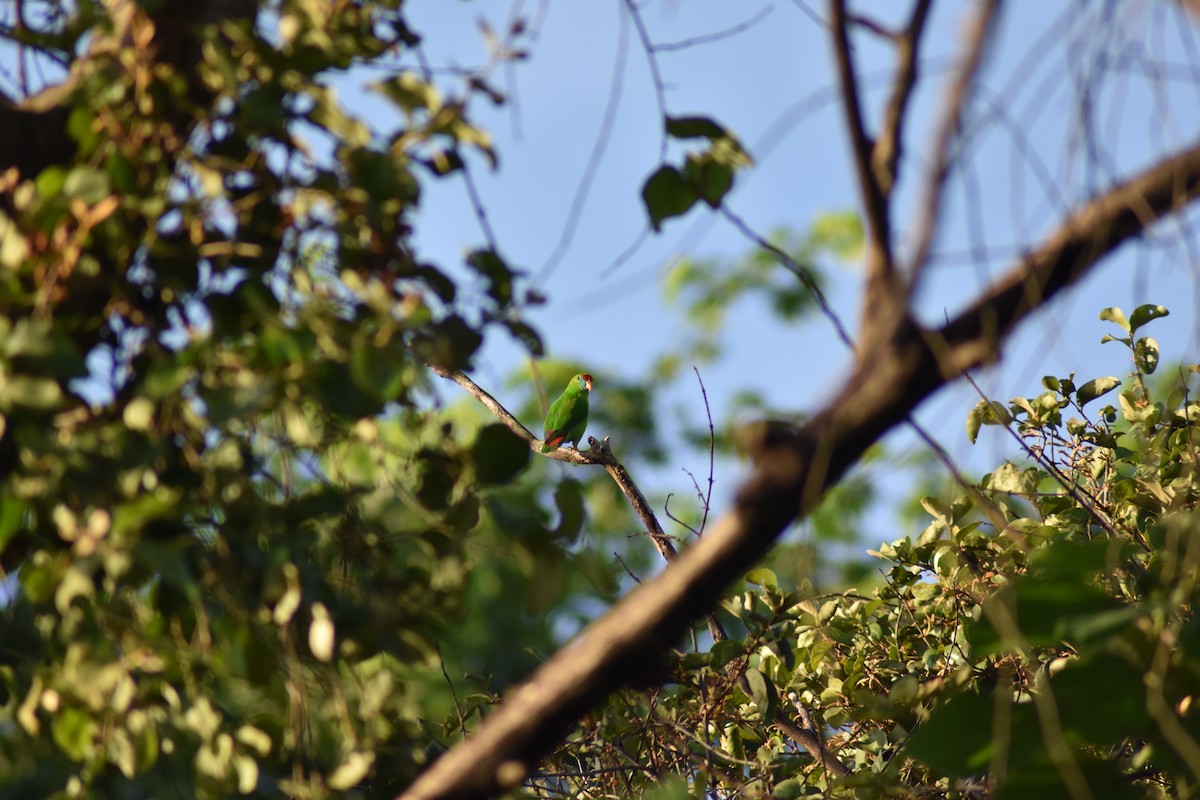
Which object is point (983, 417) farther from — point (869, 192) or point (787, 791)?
point (869, 192)

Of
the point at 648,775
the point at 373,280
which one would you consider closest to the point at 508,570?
the point at 648,775

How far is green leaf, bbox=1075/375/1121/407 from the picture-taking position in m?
2.36

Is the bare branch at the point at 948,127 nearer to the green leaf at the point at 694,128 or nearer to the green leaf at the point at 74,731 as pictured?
the green leaf at the point at 694,128

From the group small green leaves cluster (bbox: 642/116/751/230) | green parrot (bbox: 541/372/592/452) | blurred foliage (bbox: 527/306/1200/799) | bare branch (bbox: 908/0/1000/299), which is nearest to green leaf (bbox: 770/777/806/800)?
blurred foliage (bbox: 527/306/1200/799)

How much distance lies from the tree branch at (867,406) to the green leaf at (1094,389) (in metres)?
1.38

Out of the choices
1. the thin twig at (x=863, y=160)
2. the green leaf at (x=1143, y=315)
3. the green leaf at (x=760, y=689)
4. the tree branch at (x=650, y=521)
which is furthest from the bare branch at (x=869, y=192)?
the green leaf at (x=1143, y=315)

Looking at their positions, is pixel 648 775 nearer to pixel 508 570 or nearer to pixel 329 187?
pixel 329 187

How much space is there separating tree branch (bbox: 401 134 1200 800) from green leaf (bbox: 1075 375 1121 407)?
1.38 m

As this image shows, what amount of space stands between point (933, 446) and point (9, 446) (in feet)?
3.39

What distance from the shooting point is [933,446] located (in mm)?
1115

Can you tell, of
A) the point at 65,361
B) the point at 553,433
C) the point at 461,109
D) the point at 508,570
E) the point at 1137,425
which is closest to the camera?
the point at 65,361

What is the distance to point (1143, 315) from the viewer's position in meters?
2.30

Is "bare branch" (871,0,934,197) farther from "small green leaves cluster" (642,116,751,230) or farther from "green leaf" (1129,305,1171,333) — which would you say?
"green leaf" (1129,305,1171,333)

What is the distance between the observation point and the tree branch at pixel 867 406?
1.06m
